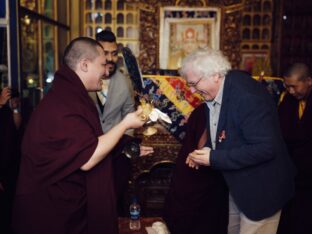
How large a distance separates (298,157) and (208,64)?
1.23 metres

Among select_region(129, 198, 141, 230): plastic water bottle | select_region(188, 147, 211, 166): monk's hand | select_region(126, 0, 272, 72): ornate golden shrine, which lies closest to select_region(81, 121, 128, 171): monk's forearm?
select_region(188, 147, 211, 166): monk's hand

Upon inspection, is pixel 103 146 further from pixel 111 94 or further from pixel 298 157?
pixel 298 157

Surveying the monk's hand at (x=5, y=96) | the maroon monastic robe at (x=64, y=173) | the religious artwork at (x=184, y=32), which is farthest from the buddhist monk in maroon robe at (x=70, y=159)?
the religious artwork at (x=184, y=32)

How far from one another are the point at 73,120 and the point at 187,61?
716 millimetres

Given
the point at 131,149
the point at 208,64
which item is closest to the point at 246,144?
the point at 208,64

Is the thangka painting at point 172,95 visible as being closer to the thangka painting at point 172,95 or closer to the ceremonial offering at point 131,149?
the thangka painting at point 172,95

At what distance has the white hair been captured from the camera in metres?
1.80

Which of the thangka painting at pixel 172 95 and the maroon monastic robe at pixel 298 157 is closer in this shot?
the maroon monastic robe at pixel 298 157

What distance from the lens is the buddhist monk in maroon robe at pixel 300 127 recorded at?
260cm

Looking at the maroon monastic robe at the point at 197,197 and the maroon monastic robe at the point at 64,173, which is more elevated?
the maroon monastic robe at the point at 64,173

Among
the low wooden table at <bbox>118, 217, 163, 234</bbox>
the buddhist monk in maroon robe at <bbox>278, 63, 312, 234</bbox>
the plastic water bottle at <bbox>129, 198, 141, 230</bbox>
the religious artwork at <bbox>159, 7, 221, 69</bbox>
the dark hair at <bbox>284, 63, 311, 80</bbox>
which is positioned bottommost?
the low wooden table at <bbox>118, 217, 163, 234</bbox>

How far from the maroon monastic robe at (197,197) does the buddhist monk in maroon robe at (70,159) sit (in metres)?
0.98

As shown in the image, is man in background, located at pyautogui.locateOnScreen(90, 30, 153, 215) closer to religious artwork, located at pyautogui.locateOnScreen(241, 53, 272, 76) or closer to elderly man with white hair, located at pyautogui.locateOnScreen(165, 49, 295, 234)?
elderly man with white hair, located at pyautogui.locateOnScreen(165, 49, 295, 234)

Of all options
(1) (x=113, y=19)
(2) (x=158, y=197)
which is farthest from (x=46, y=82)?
(2) (x=158, y=197)
